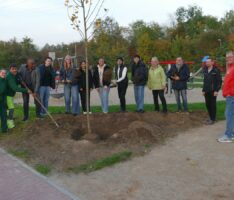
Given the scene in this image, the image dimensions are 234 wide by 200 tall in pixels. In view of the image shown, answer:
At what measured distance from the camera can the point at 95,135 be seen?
9.29 m

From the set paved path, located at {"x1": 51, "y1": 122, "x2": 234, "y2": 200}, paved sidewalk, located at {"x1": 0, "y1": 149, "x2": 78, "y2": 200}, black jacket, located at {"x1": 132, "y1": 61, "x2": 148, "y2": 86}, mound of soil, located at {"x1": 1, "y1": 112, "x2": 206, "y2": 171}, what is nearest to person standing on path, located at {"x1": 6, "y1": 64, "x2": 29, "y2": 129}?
mound of soil, located at {"x1": 1, "y1": 112, "x2": 206, "y2": 171}

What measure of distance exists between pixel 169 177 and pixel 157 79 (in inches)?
213

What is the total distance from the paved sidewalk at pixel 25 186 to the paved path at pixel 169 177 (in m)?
0.27

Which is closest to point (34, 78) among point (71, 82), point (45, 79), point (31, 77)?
point (31, 77)

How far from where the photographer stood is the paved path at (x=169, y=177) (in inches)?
223

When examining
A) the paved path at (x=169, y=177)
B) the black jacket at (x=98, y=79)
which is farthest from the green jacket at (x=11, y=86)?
the paved path at (x=169, y=177)

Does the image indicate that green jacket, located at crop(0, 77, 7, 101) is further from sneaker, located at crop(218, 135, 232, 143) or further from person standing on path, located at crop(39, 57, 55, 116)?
sneaker, located at crop(218, 135, 232, 143)

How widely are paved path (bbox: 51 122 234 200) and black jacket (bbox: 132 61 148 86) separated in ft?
11.6

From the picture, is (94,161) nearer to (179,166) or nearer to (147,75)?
(179,166)

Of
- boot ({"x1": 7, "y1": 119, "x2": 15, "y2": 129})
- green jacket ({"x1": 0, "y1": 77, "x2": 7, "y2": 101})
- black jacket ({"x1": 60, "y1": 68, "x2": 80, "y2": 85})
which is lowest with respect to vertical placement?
boot ({"x1": 7, "y1": 119, "x2": 15, "y2": 129})

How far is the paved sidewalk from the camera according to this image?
5.75m

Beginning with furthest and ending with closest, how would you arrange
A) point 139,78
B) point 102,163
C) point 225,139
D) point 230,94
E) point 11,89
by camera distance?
point 139,78 < point 11,89 < point 225,139 < point 230,94 < point 102,163

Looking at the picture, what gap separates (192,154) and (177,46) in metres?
43.6

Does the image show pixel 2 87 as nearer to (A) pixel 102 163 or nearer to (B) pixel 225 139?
(A) pixel 102 163
